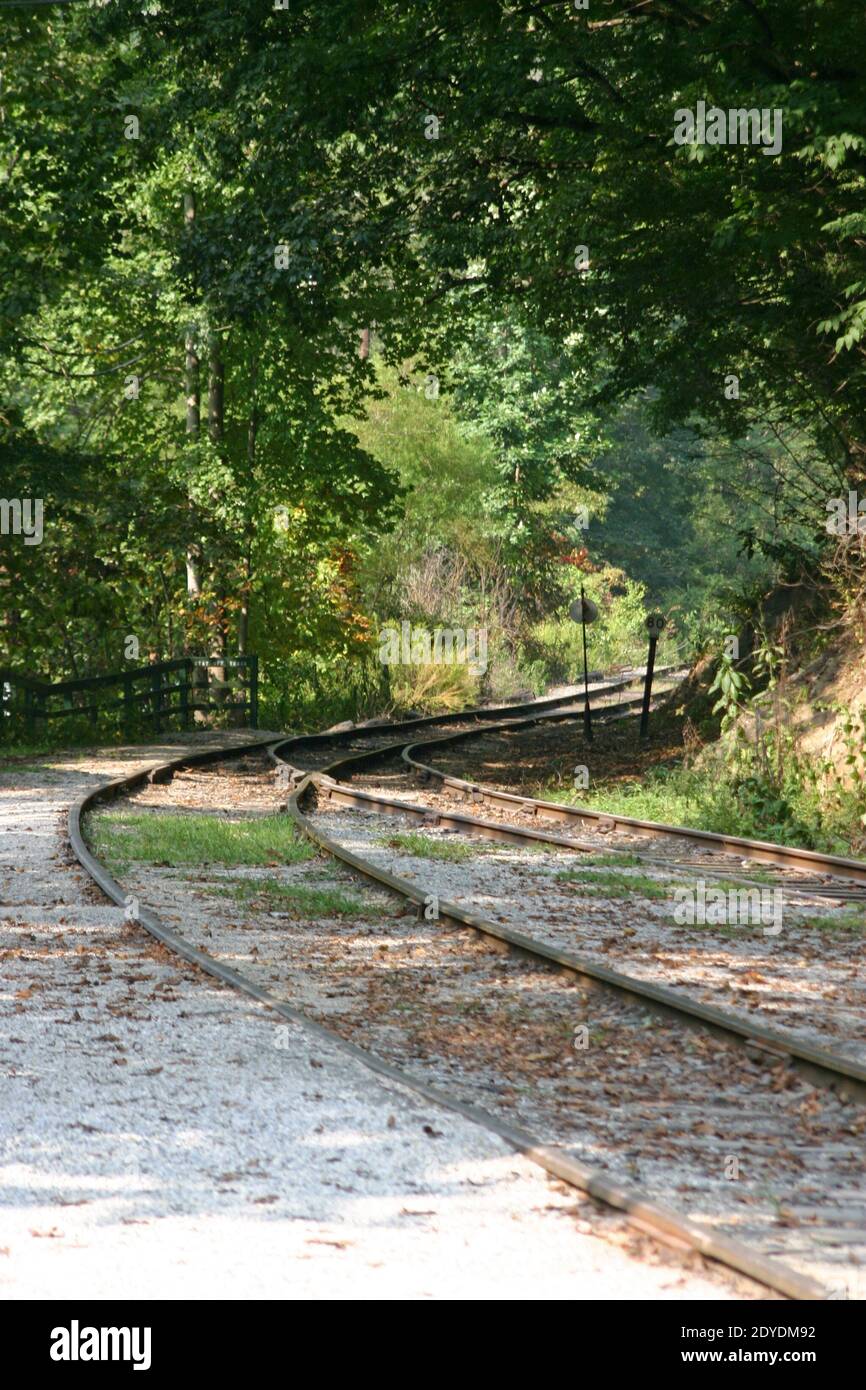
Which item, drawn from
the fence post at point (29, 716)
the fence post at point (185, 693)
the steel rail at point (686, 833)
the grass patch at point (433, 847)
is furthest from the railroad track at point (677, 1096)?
the fence post at point (185, 693)

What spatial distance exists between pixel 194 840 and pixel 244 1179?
8585 mm

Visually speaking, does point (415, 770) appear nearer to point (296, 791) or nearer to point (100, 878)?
point (296, 791)

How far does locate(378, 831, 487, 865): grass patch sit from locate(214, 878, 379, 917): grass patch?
1.93 m

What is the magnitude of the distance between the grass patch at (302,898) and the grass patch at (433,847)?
1.93 meters

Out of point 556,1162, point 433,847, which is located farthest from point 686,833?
point 556,1162

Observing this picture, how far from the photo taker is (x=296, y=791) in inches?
680

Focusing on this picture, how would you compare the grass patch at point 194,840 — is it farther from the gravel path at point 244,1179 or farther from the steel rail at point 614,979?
the gravel path at point 244,1179

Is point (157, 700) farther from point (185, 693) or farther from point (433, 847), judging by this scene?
point (433, 847)

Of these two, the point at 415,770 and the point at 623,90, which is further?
the point at 415,770

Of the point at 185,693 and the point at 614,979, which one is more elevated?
the point at 185,693

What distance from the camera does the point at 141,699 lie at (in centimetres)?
2541

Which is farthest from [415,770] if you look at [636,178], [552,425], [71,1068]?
[552,425]

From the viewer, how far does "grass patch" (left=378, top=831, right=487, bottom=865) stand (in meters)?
13.0

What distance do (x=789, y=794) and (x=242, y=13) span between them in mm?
10761
